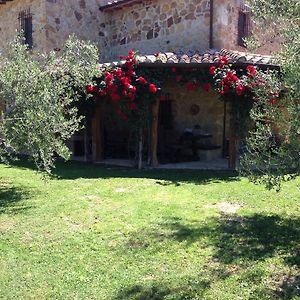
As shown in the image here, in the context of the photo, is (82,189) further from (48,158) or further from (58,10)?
(58,10)

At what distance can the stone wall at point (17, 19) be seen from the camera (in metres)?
13.2

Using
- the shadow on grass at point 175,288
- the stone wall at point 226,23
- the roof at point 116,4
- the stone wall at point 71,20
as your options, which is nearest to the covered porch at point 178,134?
the stone wall at point 226,23

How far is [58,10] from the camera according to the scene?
1348cm

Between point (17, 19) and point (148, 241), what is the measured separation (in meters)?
11.7

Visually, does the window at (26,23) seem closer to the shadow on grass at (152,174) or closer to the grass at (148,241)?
the shadow on grass at (152,174)

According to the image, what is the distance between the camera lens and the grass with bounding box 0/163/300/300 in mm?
3830

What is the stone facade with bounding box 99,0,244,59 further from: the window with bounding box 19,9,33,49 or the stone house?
the window with bounding box 19,9,33,49

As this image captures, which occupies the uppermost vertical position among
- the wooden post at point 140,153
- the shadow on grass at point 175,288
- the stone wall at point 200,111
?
the stone wall at point 200,111

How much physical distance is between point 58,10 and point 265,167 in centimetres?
1084

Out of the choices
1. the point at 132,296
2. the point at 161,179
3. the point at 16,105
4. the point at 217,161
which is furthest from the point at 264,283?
the point at 217,161

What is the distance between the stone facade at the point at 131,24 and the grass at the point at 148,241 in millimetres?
6030

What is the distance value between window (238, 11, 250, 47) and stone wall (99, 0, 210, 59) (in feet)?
4.55

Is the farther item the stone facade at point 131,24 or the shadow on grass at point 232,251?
the stone facade at point 131,24

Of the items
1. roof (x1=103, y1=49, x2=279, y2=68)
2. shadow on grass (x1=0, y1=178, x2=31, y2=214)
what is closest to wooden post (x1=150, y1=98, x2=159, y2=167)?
roof (x1=103, y1=49, x2=279, y2=68)
